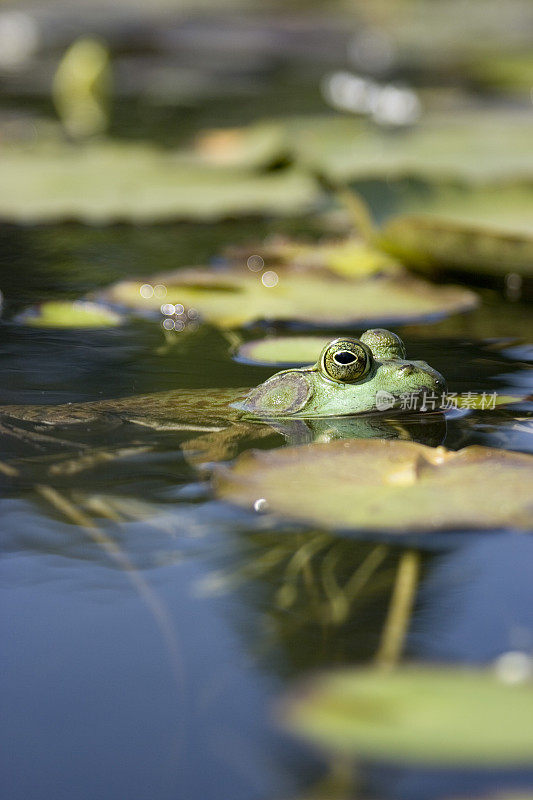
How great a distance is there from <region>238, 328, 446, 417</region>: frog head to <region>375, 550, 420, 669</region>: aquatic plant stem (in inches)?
42.4

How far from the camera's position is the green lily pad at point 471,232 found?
4.63m

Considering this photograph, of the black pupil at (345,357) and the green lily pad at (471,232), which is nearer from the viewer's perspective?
the black pupil at (345,357)

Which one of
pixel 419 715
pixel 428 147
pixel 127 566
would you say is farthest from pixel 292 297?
pixel 419 715

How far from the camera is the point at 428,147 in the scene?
670 cm

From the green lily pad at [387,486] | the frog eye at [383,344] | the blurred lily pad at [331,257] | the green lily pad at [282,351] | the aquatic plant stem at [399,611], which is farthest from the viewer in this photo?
the blurred lily pad at [331,257]

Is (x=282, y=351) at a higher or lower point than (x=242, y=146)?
lower

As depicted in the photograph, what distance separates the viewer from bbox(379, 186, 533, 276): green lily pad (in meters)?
4.63

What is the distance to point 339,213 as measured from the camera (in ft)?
22.0

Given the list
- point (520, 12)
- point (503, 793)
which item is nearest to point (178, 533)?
point (503, 793)

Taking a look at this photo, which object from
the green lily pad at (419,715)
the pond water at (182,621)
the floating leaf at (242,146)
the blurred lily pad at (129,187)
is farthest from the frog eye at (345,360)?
the floating leaf at (242,146)

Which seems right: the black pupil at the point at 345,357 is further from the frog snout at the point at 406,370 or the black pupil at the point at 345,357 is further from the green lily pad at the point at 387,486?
the green lily pad at the point at 387,486

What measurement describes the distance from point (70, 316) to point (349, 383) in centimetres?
167

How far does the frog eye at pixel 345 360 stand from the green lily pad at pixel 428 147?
234 centimetres

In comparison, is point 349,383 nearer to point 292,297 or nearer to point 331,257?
point 292,297
